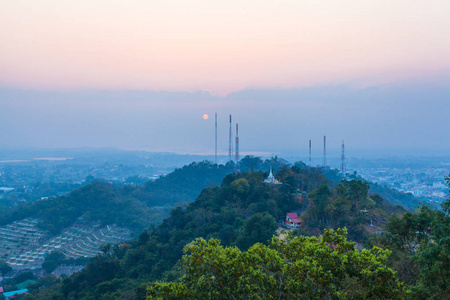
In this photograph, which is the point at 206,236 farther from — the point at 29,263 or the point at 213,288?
the point at 29,263

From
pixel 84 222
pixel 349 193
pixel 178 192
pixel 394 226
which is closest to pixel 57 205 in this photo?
pixel 84 222

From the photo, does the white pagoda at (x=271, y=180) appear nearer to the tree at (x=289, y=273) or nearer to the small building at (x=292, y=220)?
the small building at (x=292, y=220)

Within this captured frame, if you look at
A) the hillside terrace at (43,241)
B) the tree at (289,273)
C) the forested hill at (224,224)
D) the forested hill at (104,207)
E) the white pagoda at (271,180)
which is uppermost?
the tree at (289,273)

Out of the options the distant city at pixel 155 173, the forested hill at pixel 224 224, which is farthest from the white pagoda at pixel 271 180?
the distant city at pixel 155 173

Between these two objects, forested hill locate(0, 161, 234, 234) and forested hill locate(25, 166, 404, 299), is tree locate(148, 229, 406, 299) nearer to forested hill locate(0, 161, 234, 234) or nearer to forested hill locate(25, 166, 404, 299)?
forested hill locate(25, 166, 404, 299)

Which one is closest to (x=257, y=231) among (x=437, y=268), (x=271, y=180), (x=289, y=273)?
(x=271, y=180)

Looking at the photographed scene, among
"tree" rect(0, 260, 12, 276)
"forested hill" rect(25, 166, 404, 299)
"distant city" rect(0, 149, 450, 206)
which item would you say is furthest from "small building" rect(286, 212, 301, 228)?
"tree" rect(0, 260, 12, 276)
